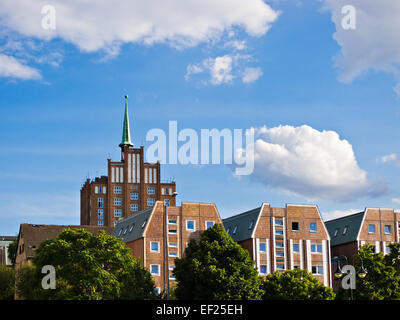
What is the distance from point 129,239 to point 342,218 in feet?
101

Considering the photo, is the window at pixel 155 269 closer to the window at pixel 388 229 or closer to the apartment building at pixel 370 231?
the apartment building at pixel 370 231

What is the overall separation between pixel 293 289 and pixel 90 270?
20865mm

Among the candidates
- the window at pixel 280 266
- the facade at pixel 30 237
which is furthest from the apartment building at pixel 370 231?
the facade at pixel 30 237

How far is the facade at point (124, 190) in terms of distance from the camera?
19175 cm

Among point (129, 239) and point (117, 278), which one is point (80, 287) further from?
point (129, 239)

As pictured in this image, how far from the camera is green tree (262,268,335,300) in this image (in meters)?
73.1

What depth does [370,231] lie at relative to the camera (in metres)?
96.0

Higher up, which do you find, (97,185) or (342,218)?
(97,185)

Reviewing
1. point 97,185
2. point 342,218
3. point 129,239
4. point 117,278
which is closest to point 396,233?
point 342,218

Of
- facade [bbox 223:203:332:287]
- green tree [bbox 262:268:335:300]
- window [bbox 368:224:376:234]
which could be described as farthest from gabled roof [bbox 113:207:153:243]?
window [bbox 368:224:376:234]

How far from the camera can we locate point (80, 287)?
6925 cm

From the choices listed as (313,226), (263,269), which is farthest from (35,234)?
(313,226)

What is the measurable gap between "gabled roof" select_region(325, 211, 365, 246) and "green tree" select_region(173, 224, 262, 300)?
30.2m
